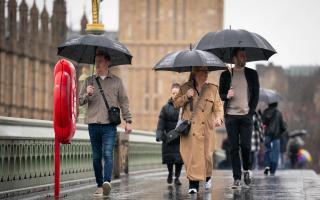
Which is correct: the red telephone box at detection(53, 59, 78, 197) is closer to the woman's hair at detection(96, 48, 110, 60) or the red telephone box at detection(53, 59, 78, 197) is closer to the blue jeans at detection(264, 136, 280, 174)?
the woman's hair at detection(96, 48, 110, 60)

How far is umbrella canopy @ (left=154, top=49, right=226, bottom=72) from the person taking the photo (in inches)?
593

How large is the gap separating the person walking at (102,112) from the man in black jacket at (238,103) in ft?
5.68

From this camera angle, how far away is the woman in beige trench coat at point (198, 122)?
48.5 ft

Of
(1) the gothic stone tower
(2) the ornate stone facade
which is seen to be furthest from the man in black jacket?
(1) the gothic stone tower

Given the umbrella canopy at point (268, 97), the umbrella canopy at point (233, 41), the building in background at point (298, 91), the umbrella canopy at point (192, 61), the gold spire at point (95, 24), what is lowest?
the building in background at point (298, 91)

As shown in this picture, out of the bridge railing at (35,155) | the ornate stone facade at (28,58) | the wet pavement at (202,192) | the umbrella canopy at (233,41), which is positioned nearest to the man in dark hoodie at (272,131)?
the bridge railing at (35,155)

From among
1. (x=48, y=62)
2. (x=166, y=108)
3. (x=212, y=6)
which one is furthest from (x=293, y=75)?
(x=166, y=108)

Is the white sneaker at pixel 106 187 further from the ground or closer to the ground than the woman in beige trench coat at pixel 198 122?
closer to the ground

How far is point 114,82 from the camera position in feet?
48.4

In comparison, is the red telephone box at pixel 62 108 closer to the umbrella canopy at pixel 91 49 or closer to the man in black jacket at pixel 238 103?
the umbrella canopy at pixel 91 49

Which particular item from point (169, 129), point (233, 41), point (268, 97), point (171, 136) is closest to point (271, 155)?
point (268, 97)

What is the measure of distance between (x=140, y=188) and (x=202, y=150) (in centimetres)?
218

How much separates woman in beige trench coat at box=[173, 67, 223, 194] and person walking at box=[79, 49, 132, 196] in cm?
72

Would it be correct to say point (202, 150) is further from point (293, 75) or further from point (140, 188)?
point (293, 75)
